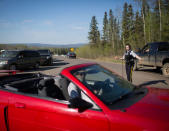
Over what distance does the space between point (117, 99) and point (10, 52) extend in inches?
575

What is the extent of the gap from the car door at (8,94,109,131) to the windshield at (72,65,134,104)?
1.10 feet

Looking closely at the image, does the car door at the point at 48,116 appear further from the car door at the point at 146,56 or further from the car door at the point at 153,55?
the car door at the point at 146,56

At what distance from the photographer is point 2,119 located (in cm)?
245

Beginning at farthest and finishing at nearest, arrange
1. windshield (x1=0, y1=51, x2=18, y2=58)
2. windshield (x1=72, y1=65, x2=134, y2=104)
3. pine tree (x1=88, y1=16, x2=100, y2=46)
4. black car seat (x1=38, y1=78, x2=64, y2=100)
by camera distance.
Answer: pine tree (x1=88, y1=16, x2=100, y2=46)
windshield (x1=0, y1=51, x2=18, y2=58)
black car seat (x1=38, y1=78, x2=64, y2=100)
windshield (x1=72, y1=65, x2=134, y2=104)

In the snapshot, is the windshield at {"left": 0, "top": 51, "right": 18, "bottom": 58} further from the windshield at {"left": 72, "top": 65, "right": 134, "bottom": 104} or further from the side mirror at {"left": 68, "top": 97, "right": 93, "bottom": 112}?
the side mirror at {"left": 68, "top": 97, "right": 93, "bottom": 112}

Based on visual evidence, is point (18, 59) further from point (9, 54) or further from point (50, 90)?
point (50, 90)

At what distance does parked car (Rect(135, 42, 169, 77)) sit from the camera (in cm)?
929

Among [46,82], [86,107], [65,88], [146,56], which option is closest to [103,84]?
[65,88]

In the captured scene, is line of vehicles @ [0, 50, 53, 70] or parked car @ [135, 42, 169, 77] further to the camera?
line of vehicles @ [0, 50, 53, 70]

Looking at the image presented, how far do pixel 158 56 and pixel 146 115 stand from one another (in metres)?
9.12

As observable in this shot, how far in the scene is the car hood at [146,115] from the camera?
5.39ft

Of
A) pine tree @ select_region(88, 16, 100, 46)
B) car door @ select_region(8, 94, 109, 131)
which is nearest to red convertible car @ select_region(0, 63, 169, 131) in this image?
car door @ select_region(8, 94, 109, 131)

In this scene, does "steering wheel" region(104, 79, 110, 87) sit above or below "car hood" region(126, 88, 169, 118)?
above

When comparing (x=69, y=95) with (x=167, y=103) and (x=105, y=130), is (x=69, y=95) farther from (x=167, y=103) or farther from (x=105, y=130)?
(x=167, y=103)
